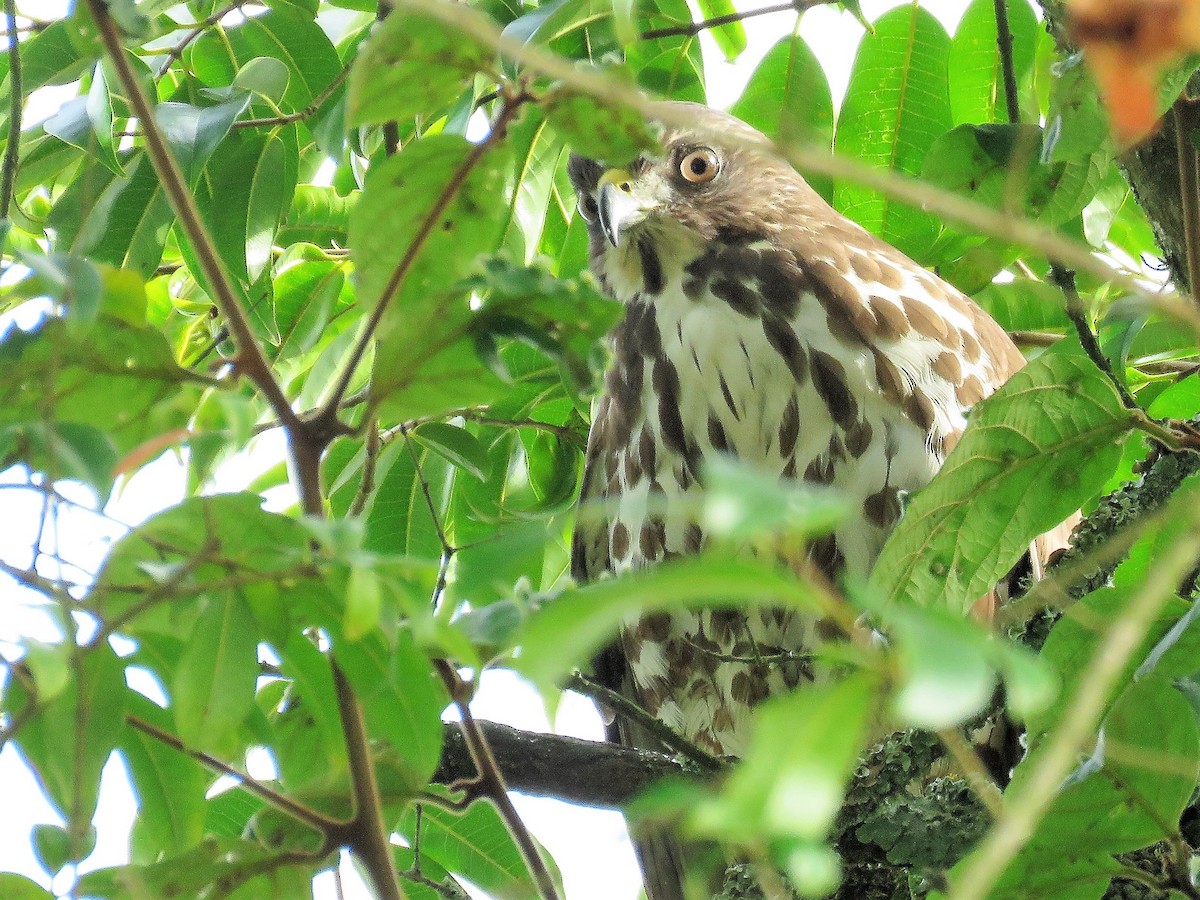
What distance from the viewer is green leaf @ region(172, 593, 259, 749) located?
50.0 inches

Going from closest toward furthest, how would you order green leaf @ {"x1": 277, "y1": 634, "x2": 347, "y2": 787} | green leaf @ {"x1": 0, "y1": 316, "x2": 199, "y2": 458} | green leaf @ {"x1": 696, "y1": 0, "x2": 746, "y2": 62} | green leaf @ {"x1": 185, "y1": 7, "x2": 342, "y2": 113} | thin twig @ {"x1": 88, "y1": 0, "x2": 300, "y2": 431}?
thin twig @ {"x1": 88, "y1": 0, "x2": 300, "y2": 431} → green leaf @ {"x1": 0, "y1": 316, "x2": 199, "y2": 458} → green leaf @ {"x1": 277, "y1": 634, "x2": 347, "y2": 787} → green leaf @ {"x1": 185, "y1": 7, "x2": 342, "y2": 113} → green leaf @ {"x1": 696, "y1": 0, "x2": 746, "y2": 62}

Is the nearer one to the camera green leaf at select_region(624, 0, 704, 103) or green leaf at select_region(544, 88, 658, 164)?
green leaf at select_region(544, 88, 658, 164)

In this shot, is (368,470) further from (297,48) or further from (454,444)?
(297,48)

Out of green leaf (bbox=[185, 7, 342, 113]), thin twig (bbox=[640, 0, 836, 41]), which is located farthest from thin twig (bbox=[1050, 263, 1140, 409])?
green leaf (bbox=[185, 7, 342, 113])

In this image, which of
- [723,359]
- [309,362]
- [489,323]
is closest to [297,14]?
[309,362]

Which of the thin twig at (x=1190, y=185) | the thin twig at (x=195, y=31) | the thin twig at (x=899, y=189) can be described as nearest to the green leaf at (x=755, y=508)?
the thin twig at (x=899, y=189)

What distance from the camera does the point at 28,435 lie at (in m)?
1.11

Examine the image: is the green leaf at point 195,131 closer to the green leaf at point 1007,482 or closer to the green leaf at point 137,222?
the green leaf at point 137,222

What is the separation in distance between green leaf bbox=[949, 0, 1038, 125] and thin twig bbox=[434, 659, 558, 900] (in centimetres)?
175

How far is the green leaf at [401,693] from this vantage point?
1.26 metres

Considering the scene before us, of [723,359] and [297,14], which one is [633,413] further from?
[297,14]

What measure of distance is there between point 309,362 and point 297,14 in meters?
0.76

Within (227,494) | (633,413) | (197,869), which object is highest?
(227,494)

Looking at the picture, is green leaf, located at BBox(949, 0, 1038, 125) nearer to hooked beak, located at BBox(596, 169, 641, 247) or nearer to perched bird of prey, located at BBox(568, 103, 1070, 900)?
perched bird of prey, located at BBox(568, 103, 1070, 900)
